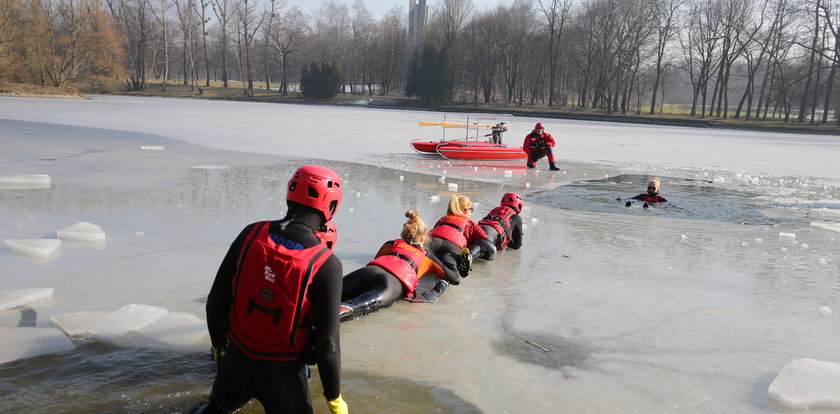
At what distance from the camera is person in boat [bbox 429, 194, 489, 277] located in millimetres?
6277

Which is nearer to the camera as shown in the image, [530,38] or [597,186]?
[597,186]

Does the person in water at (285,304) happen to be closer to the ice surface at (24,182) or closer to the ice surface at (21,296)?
the ice surface at (21,296)

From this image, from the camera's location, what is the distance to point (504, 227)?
7523 mm

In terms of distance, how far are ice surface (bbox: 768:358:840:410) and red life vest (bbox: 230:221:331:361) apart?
3132mm

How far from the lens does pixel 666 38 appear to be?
219 feet

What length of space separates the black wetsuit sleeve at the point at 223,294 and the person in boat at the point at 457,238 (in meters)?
3.48

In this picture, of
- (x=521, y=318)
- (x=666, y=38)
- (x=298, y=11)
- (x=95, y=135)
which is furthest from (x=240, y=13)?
(x=521, y=318)

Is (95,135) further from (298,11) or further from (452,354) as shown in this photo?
(298,11)

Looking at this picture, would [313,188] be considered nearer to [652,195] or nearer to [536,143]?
[652,195]

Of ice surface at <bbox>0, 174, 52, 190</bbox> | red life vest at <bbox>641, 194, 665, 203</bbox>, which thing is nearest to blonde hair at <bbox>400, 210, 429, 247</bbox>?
red life vest at <bbox>641, 194, 665, 203</bbox>

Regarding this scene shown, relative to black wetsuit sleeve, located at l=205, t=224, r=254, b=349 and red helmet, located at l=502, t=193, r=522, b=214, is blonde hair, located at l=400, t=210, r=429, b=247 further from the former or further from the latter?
black wetsuit sleeve, located at l=205, t=224, r=254, b=349

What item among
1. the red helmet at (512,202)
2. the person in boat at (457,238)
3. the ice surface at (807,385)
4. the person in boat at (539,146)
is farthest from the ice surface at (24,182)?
the person in boat at (539,146)

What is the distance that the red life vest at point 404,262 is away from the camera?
544 cm

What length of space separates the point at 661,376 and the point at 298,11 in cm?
8782
